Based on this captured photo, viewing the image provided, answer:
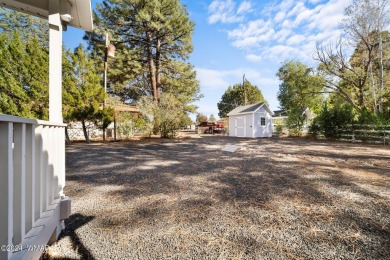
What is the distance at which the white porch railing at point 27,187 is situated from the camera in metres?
0.95

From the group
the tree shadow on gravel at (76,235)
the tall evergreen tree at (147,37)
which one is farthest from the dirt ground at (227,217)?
the tall evergreen tree at (147,37)

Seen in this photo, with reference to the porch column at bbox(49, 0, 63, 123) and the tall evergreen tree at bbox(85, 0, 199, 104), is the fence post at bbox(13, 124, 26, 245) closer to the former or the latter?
the porch column at bbox(49, 0, 63, 123)

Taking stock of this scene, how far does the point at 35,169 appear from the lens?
140 cm

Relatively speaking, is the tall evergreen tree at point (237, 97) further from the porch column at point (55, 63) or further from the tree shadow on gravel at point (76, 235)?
the tree shadow on gravel at point (76, 235)

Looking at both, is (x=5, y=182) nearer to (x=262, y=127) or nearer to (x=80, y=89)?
(x=80, y=89)

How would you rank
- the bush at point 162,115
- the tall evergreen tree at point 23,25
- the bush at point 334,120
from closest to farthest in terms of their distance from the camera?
the bush at point 334,120 → the bush at point 162,115 → the tall evergreen tree at point 23,25

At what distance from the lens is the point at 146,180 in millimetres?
3537

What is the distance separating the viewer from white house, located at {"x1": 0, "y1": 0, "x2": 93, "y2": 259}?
3.13 ft

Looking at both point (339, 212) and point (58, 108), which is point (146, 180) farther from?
point (339, 212)

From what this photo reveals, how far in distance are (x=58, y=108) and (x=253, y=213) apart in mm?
2752

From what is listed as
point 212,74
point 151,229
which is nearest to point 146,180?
point 151,229

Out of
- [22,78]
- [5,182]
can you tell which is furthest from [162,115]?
[5,182]

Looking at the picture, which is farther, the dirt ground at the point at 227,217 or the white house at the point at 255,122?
the white house at the point at 255,122

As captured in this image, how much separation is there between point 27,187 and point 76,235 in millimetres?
821
